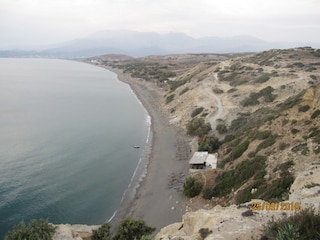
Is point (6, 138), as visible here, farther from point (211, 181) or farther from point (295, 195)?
point (295, 195)

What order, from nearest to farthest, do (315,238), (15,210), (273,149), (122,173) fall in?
(315,238) → (273,149) → (15,210) → (122,173)

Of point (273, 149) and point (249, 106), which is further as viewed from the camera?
point (249, 106)

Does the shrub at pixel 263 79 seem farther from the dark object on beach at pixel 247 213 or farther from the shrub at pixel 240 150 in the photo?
the dark object on beach at pixel 247 213

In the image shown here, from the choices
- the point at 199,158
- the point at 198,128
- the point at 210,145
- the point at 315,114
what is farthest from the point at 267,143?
the point at 198,128

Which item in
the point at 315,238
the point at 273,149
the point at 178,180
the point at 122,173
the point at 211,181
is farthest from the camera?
the point at 122,173

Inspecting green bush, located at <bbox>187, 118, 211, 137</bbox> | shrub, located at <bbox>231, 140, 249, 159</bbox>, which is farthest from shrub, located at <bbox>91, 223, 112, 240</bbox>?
green bush, located at <bbox>187, 118, 211, 137</bbox>

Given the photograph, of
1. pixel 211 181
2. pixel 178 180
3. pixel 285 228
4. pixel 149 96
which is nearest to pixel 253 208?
pixel 285 228

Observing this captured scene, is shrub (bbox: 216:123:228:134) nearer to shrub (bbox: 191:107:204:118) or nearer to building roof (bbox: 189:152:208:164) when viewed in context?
building roof (bbox: 189:152:208:164)
